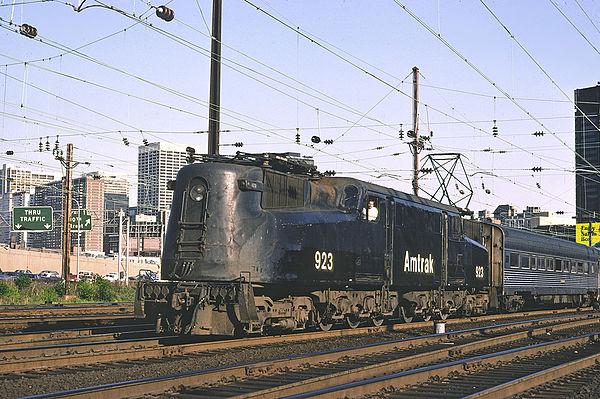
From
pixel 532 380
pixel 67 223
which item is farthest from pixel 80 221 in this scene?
pixel 532 380

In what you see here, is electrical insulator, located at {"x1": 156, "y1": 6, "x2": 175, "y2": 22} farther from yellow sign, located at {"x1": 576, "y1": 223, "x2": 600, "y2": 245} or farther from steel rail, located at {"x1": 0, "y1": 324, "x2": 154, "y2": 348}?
yellow sign, located at {"x1": 576, "y1": 223, "x2": 600, "y2": 245}

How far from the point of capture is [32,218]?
147 feet

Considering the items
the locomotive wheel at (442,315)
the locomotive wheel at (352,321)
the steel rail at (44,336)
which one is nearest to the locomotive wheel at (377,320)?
the locomotive wheel at (352,321)

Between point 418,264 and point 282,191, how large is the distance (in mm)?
6574

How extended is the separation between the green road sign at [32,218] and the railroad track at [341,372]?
1285 inches

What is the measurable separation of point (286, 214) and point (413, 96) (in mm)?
21904

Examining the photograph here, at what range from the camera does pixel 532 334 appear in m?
20.1

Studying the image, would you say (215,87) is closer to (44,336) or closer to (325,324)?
(325,324)

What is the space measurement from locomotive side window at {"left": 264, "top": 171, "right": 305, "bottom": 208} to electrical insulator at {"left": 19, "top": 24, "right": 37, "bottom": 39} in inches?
277

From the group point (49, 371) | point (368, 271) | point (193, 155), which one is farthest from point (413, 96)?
point (49, 371)

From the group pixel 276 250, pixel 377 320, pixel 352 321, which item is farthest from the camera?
pixel 377 320

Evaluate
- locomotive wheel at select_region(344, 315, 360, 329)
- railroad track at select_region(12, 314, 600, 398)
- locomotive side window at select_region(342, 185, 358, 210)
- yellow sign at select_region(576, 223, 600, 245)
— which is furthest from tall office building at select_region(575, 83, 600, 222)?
railroad track at select_region(12, 314, 600, 398)

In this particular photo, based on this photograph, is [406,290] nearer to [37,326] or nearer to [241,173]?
[241,173]

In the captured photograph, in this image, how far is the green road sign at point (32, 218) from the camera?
145 feet
